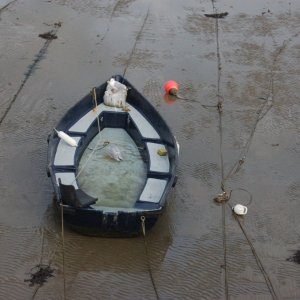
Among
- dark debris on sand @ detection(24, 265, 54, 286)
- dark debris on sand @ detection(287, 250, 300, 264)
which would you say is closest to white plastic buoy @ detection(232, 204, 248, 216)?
dark debris on sand @ detection(287, 250, 300, 264)

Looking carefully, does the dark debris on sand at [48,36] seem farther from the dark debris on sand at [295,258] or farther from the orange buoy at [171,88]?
the dark debris on sand at [295,258]

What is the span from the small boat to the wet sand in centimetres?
71

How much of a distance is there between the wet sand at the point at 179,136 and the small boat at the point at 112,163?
27.9 inches

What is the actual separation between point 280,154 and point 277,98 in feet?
9.09

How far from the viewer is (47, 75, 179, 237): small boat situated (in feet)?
26.0

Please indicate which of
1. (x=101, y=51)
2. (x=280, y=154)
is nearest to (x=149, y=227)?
(x=280, y=154)

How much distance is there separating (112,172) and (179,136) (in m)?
2.80

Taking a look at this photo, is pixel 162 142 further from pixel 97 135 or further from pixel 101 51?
pixel 101 51

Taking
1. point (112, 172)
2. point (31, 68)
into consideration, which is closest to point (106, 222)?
point (112, 172)

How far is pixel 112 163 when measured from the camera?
9.54 m

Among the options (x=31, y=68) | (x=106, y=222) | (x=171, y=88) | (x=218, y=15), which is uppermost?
(x=106, y=222)

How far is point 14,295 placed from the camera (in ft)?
24.6

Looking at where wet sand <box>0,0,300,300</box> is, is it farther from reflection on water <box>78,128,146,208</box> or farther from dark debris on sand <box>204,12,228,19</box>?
reflection on water <box>78,128,146,208</box>

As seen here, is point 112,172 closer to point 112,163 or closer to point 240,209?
point 112,163
